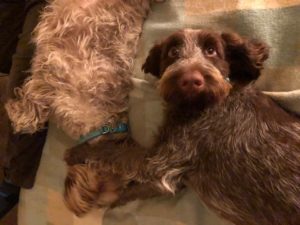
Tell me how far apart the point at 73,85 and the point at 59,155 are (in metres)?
0.31

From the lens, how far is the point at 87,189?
1826mm

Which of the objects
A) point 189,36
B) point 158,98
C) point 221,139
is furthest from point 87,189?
point 189,36

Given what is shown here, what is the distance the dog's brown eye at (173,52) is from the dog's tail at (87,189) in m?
0.51

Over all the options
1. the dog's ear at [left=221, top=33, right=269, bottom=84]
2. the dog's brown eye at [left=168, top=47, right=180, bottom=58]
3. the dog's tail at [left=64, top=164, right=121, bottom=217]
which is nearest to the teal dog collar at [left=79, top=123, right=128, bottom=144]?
the dog's tail at [left=64, top=164, right=121, bottom=217]

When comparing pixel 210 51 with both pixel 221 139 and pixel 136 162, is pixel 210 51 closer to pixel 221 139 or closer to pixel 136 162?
pixel 221 139

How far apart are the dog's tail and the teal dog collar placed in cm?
12

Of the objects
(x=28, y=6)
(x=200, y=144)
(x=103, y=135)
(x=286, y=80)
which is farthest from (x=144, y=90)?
(x=28, y=6)

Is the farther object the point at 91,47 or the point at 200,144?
the point at 91,47

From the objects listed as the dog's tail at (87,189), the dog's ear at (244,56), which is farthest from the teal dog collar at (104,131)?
the dog's ear at (244,56)

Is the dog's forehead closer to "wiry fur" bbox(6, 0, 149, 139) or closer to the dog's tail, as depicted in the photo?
"wiry fur" bbox(6, 0, 149, 139)

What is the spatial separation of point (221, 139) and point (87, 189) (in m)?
0.56

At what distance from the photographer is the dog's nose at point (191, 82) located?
1566mm

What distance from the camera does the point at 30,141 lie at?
6.73 ft

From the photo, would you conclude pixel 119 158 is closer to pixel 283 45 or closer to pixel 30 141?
pixel 30 141
